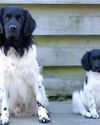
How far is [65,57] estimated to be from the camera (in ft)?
28.1

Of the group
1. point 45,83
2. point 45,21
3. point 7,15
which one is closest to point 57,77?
point 45,83

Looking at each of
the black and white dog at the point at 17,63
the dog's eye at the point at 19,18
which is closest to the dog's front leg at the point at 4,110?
the black and white dog at the point at 17,63

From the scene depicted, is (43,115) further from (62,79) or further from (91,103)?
(62,79)

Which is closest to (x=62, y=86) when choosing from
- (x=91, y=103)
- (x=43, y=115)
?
(x=91, y=103)

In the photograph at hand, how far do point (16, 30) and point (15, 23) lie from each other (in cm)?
10

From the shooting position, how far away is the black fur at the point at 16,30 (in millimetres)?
6688

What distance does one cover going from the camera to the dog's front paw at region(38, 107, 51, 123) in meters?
6.96

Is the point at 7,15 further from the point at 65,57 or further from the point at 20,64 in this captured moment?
the point at 65,57

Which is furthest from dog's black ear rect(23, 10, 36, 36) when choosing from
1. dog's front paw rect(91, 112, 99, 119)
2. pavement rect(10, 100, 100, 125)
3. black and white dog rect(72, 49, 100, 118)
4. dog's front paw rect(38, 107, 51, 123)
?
dog's front paw rect(91, 112, 99, 119)

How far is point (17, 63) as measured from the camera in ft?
22.5

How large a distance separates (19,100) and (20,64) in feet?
2.09

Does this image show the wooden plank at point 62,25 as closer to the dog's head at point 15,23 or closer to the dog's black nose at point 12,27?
the dog's head at point 15,23

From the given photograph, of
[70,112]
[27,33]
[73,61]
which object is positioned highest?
[27,33]

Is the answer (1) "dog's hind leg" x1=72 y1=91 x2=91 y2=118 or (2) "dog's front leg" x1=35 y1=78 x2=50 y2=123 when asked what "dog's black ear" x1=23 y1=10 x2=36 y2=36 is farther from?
(1) "dog's hind leg" x1=72 y1=91 x2=91 y2=118
